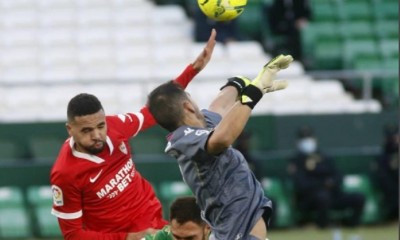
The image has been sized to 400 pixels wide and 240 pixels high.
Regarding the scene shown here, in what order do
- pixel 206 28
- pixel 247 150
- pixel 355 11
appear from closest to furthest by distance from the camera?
pixel 247 150 < pixel 206 28 < pixel 355 11

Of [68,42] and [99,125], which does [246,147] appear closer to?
[68,42]

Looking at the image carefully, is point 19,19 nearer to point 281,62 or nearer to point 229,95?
point 229,95

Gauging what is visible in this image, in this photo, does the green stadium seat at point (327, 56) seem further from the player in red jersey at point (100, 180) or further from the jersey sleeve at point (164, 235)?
the jersey sleeve at point (164, 235)

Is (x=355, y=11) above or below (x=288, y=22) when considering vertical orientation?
below

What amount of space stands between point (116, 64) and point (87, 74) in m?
0.48

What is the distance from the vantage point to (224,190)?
717 centimetres

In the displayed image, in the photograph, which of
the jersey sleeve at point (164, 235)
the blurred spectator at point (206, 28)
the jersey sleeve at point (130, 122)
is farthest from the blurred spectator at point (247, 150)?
the jersey sleeve at point (164, 235)

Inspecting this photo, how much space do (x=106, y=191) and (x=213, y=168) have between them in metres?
1.39

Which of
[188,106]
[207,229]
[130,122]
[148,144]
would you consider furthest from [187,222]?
[148,144]

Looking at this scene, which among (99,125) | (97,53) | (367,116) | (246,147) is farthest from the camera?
(97,53)

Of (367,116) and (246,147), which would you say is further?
(367,116)

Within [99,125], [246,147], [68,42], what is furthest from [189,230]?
[68,42]

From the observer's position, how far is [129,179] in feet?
27.8

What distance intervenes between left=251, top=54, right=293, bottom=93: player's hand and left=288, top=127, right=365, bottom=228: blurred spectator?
8354 millimetres
